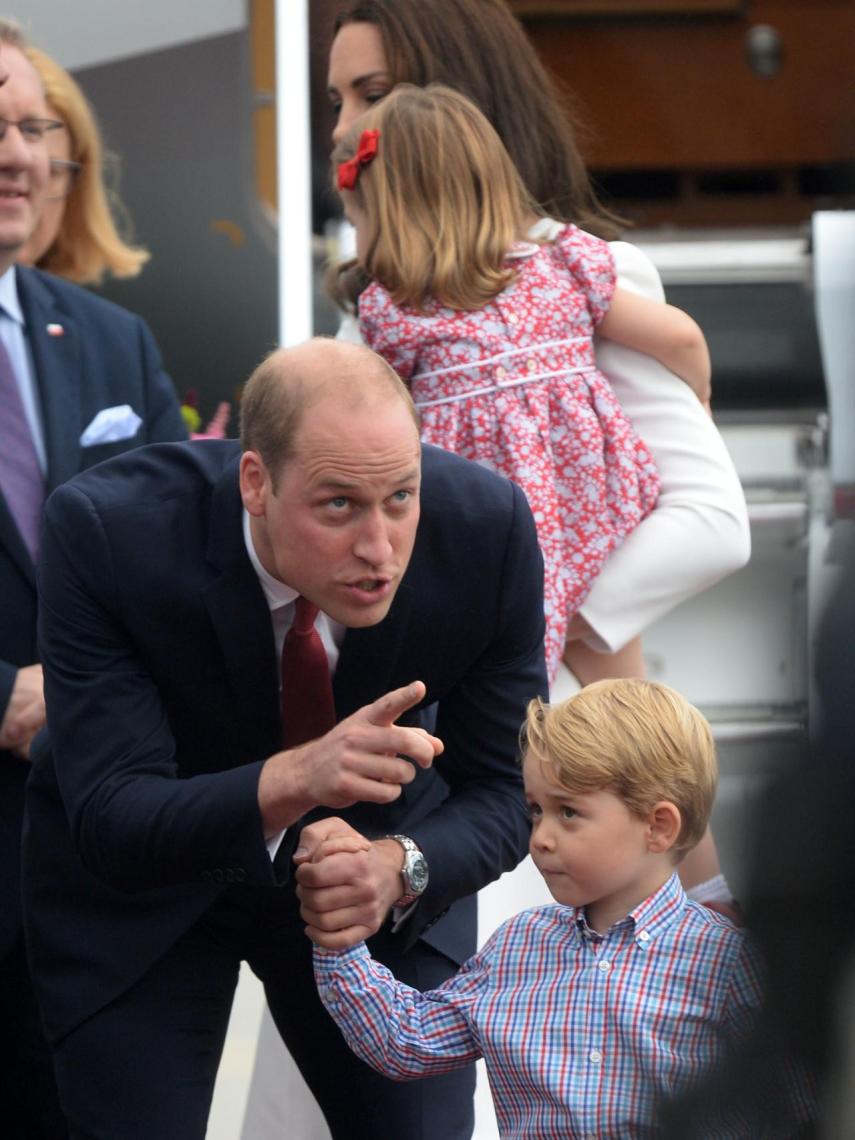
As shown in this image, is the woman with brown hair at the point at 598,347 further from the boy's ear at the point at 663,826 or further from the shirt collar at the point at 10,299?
the boy's ear at the point at 663,826

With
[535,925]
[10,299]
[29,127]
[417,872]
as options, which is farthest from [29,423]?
[535,925]

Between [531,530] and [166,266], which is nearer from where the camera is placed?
[531,530]

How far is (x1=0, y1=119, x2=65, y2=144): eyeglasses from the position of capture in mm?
3223

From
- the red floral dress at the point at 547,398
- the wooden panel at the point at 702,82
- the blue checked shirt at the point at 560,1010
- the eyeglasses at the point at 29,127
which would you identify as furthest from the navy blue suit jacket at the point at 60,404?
the wooden panel at the point at 702,82

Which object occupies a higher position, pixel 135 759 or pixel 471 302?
pixel 471 302

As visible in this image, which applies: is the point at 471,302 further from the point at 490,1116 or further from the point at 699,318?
the point at 699,318

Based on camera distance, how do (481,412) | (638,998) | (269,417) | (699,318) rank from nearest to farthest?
1. (638,998)
2. (269,417)
3. (481,412)
4. (699,318)

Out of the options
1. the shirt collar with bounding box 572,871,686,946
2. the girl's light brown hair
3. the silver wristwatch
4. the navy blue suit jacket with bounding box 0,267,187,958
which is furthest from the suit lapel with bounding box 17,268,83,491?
the shirt collar with bounding box 572,871,686,946

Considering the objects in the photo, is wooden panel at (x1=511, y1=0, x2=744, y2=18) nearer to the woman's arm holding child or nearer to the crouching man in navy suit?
the woman's arm holding child

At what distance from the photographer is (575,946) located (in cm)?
222

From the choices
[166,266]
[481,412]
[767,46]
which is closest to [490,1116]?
[481,412]

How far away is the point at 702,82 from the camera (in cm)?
781

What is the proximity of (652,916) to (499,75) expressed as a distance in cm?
149

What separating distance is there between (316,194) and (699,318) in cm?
126
